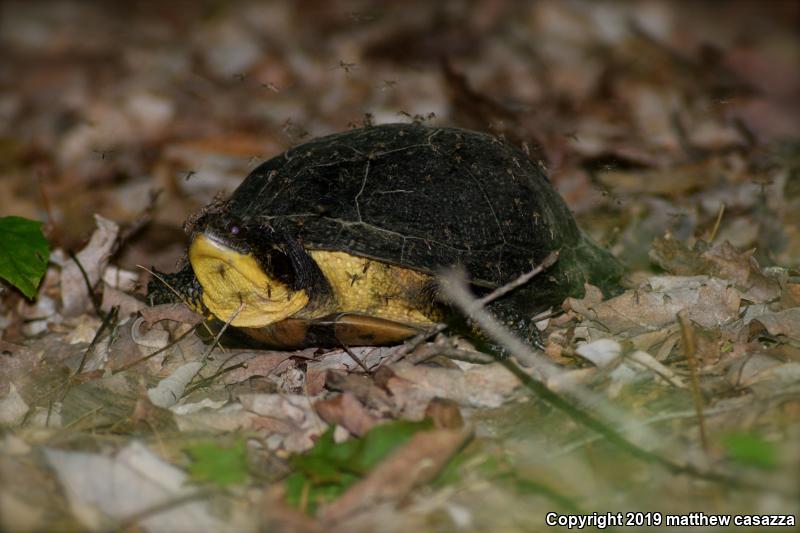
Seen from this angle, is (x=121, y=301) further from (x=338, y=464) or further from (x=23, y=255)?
(x=338, y=464)

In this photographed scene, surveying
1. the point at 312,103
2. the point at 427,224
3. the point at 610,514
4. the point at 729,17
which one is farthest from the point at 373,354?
the point at 729,17

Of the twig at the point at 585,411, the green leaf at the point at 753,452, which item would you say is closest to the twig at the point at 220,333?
the twig at the point at 585,411

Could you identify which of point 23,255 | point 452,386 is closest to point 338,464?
point 452,386

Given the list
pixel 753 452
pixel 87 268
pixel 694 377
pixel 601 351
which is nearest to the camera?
pixel 753 452

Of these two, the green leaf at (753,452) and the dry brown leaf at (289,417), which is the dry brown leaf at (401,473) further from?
the green leaf at (753,452)

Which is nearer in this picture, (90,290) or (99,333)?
(99,333)

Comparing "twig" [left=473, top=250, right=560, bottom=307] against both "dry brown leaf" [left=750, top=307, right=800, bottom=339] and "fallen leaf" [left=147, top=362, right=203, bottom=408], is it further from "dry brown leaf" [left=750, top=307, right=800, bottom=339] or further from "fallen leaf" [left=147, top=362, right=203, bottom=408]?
"fallen leaf" [left=147, top=362, right=203, bottom=408]

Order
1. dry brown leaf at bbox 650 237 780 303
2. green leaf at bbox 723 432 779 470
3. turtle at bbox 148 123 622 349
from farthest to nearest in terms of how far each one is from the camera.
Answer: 1. dry brown leaf at bbox 650 237 780 303
2. turtle at bbox 148 123 622 349
3. green leaf at bbox 723 432 779 470

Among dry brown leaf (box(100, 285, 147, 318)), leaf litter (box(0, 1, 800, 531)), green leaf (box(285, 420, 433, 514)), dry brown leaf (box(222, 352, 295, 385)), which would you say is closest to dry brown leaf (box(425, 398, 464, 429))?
leaf litter (box(0, 1, 800, 531))
